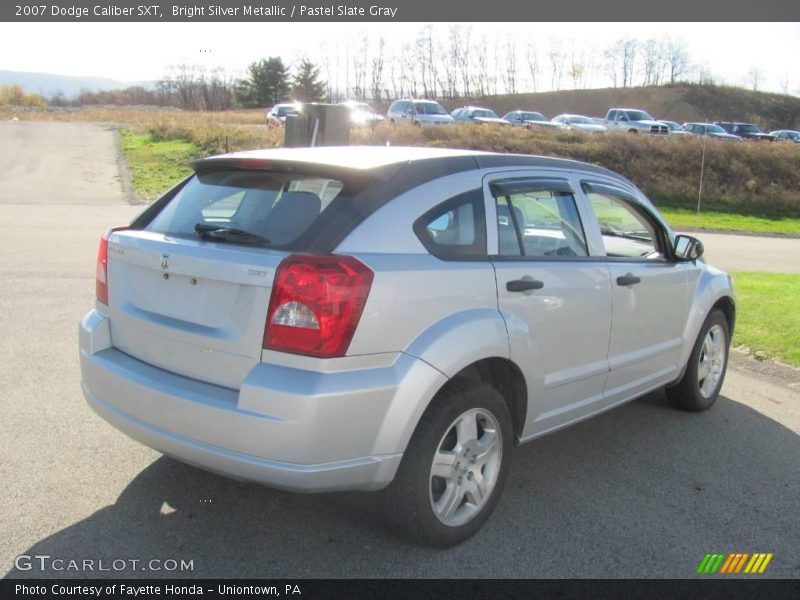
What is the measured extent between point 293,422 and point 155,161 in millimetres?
29121

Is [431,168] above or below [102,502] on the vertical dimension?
above

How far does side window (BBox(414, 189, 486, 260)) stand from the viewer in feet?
11.2

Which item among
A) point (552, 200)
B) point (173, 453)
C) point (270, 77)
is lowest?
point (173, 453)

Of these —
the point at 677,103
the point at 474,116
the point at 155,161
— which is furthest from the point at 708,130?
the point at 677,103

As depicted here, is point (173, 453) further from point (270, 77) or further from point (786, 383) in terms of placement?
point (270, 77)

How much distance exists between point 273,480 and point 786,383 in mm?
5302

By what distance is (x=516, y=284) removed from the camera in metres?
3.70

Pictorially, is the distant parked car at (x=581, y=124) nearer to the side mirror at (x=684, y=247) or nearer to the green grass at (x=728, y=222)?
the green grass at (x=728, y=222)

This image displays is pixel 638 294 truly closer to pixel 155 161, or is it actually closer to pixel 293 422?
pixel 293 422

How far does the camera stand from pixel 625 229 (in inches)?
217

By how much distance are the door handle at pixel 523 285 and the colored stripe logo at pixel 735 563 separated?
59.1 inches

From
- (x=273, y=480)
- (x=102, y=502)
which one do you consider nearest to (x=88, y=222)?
(x=102, y=502)

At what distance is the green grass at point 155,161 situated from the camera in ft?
82.4

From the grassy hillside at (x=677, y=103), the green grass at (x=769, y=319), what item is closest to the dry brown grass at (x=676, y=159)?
the green grass at (x=769, y=319)
